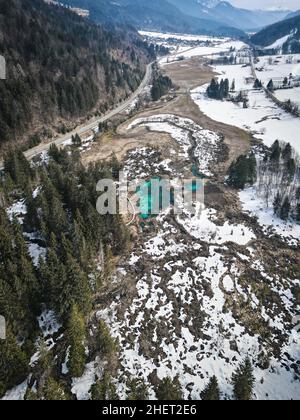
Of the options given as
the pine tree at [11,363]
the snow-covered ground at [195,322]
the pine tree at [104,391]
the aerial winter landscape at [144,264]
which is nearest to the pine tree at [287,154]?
the aerial winter landscape at [144,264]

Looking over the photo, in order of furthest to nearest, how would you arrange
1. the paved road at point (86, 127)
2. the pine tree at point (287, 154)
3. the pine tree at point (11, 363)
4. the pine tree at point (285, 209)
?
the paved road at point (86, 127) < the pine tree at point (287, 154) < the pine tree at point (285, 209) < the pine tree at point (11, 363)

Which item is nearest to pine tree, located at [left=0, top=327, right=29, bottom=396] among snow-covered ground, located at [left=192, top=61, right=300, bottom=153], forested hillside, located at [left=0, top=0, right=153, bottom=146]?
forested hillside, located at [left=0, top=0, right=153, bottom=146]

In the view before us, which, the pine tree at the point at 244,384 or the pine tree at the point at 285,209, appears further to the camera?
the pine tree at the point at 285,209

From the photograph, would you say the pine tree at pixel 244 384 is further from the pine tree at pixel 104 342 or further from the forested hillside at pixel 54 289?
the forested hillside at pixel 54 289

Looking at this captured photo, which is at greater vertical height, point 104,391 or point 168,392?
point 168,392

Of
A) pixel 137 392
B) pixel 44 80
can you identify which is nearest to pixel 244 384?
pixel 137 392

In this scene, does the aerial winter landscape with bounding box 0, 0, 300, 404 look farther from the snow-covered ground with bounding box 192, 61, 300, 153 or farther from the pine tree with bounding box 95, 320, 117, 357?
the snow-covered ground with bounding box 192, 61, 300, 153

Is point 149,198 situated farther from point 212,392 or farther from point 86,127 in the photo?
point 86,127
